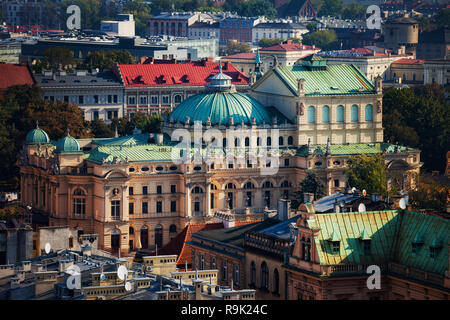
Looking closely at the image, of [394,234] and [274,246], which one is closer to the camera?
[394,234]

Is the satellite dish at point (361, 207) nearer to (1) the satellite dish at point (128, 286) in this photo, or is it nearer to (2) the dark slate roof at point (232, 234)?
(2) the dark slate roof at point (232, 234)

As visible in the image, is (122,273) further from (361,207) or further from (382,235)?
(361,207)

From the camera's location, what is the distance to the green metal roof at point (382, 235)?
13038cm

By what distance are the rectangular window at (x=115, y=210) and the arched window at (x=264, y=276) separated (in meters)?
54.0

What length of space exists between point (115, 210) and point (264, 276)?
55.3 metres

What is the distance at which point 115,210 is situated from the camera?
648 ft

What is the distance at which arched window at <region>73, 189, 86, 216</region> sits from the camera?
199 meters

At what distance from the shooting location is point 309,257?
5187 inches

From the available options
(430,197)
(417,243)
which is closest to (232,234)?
(417,243)

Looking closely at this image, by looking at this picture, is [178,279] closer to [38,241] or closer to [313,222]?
[313,222]

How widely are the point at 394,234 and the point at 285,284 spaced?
914cm
